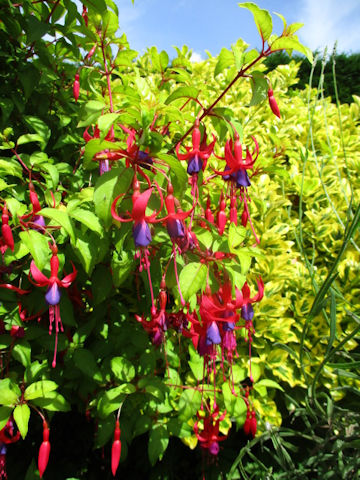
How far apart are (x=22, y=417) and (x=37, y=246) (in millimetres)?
491

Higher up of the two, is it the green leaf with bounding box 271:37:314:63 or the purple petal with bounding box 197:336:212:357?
the green leaf with bounding box 271:37:314:63

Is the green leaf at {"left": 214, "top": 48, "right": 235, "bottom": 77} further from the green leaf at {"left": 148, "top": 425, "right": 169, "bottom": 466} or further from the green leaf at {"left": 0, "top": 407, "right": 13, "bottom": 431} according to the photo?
the green leaf at {"left": 148, "top": 425, "right": 169, "bottom": 466}

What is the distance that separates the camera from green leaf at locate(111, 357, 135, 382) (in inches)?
42.2

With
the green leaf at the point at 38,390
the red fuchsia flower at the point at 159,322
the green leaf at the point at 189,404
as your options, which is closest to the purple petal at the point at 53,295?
the red fuchsia flower at the point at 159,322

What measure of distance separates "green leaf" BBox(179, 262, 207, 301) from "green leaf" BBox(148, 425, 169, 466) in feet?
2.28

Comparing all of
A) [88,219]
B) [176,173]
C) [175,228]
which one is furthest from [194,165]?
[88,219]

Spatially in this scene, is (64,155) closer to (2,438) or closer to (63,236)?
(63,236)

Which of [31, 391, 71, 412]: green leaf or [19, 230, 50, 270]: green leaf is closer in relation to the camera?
[19, 230, 50, 270]: green leaf

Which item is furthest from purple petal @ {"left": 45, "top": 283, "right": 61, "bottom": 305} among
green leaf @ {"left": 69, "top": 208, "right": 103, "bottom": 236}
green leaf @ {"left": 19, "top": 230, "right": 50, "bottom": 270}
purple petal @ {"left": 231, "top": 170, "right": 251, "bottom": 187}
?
purple petal @ {"left": 231, "top": 170, "right": 251, "bottom": 187}

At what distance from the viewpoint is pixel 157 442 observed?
1146 millimetres

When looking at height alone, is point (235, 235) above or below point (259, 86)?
below

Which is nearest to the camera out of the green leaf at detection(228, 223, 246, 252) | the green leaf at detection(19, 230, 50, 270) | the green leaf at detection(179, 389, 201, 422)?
the green leaf at detection(19, 230, 50, 270)

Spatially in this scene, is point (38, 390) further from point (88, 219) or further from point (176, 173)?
point (176, 173)

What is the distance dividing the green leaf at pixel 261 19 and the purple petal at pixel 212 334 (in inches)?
25.4
